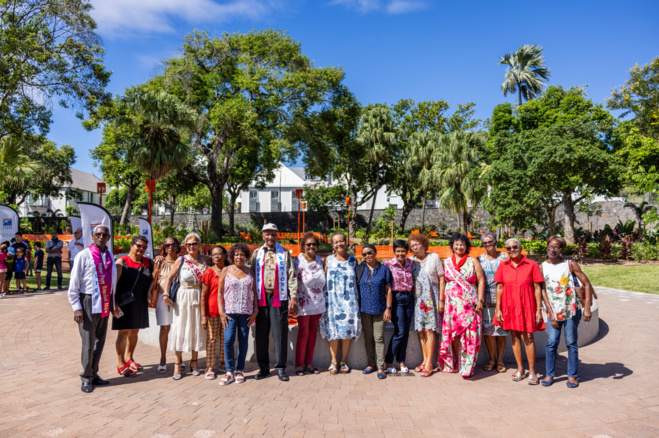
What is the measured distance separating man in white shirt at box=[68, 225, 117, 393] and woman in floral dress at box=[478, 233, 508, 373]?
4451 mm

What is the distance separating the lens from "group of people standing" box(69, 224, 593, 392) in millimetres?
4699

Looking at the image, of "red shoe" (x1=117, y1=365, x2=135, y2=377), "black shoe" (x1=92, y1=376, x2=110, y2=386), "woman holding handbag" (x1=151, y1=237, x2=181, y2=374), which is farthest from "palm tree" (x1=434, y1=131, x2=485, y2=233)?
"black shoe" (x1=92, y1=376, x2=110, y2=386)

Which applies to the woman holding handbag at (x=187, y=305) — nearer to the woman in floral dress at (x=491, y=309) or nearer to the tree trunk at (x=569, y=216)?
the woman in floral dress at (x=491, y=309)

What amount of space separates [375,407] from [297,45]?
2095 centimetres

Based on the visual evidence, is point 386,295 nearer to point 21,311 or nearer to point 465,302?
point 465,302

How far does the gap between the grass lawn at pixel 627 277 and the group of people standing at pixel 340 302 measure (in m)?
9.68

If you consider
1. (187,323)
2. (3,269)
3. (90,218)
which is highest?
(90,218)

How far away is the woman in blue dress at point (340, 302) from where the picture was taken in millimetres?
4965

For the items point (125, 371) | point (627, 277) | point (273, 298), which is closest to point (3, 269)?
point (125, 371)

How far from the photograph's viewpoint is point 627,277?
14.4 m

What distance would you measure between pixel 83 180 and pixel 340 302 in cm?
6044

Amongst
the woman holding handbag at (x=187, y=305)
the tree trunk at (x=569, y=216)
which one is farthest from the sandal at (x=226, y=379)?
the tree trunk at (x=569, y=216)

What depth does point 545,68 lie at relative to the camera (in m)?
37.7

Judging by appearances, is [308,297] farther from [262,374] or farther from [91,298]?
[91,298]
